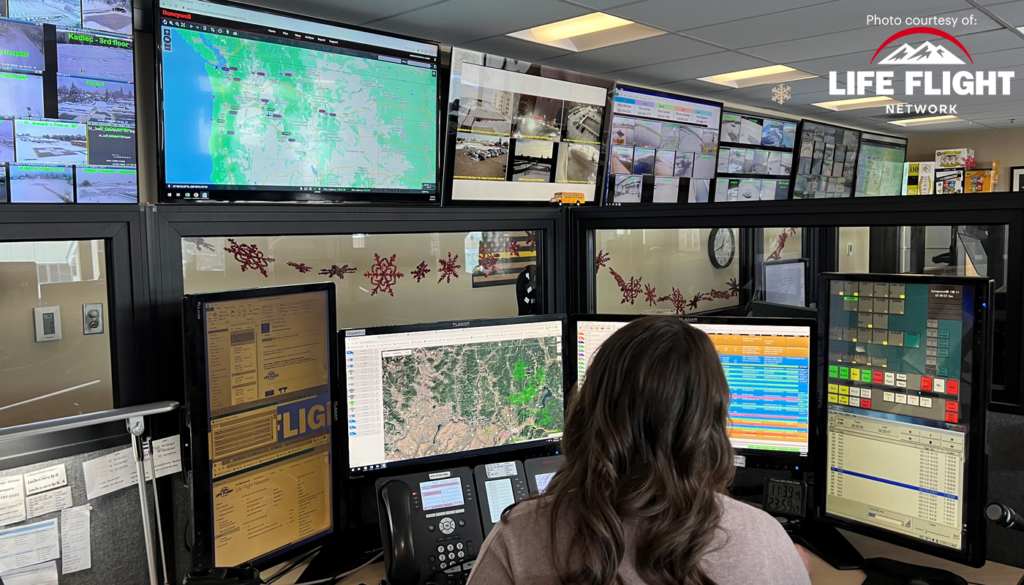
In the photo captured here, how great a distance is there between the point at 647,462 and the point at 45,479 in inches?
37.4

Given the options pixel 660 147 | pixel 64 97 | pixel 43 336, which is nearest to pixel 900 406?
pixel 64 97

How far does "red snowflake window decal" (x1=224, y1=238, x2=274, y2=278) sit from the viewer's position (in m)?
2.65

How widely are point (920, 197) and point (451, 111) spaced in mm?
1600

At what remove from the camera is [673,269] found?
14.5ft

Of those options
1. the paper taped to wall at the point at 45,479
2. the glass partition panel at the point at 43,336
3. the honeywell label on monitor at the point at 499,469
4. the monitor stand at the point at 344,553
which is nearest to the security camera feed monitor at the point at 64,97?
the paper taped to wall at the point at 45,479

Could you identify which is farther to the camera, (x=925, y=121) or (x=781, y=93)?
(x=925, y=121)

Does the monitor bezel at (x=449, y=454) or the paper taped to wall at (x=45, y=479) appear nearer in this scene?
the paper taped to wall at (x=45, y=479)

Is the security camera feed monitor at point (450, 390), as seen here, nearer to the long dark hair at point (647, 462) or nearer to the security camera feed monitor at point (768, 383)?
the security camera feed monitor at point (768, 383)

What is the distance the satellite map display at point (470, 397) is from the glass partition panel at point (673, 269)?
202 cm

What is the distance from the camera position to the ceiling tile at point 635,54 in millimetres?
3936

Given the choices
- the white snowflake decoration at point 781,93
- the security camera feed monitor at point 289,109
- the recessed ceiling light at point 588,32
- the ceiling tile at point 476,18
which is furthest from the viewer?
the white snowflake decoration at point 781,93

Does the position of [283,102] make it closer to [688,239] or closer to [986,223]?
[986,223]

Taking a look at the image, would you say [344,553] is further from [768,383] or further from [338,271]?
[338,271]

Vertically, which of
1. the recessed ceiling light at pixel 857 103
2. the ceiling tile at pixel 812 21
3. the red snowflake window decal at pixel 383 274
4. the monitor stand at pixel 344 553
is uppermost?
the recessed ceiling light at pixel 857 103
